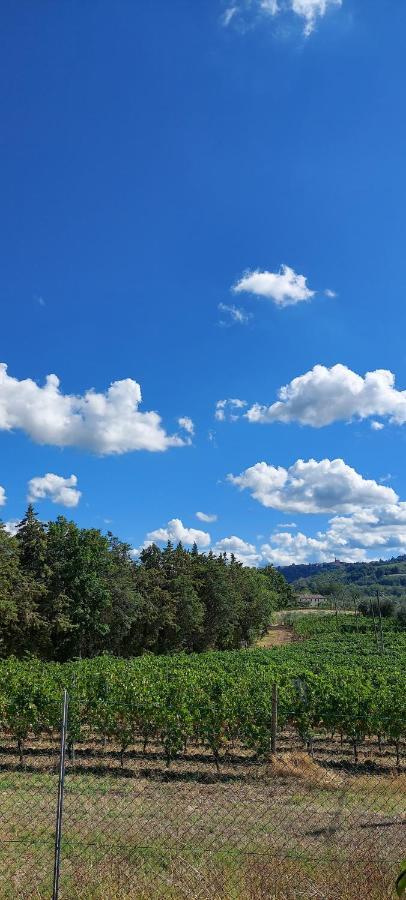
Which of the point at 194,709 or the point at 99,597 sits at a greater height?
the point at 99,597

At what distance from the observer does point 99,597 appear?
40219 mm

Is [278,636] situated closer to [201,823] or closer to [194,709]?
[194,709]

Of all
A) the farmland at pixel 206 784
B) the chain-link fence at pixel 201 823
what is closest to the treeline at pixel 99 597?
the farmland at pixel 206 784

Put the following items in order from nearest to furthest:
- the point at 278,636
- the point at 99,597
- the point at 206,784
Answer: the point at 206,784, the point at 99,597, the point at 278,636

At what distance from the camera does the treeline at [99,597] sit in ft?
115

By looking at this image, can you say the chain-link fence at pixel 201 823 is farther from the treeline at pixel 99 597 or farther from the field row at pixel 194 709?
the treeline at pixel 99 597

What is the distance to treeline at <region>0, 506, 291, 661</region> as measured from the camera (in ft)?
115

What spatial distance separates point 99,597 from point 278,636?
53134 mm

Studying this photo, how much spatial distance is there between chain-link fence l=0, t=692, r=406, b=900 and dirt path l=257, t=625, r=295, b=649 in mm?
61232

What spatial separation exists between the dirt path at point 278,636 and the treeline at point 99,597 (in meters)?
15.1

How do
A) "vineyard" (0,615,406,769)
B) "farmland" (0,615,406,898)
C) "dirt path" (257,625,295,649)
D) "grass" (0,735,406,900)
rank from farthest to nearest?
"dirt path" (257,625,295,649), "vineyard" (0,615,406,769), "farmland" (0,615,406,898), "grass" (0,735,406,900)

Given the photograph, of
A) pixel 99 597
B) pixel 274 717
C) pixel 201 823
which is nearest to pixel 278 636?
pixel 99 597

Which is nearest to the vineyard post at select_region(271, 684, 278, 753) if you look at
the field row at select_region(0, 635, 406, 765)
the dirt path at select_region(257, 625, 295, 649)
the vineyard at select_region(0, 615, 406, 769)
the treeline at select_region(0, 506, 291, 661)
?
the field row at select_region(0, 635, 406, 765)

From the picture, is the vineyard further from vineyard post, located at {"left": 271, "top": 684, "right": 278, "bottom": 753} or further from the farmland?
vineyard post, located at {"left": 271, "top": 684, "right": 278, "bottom": 753}
